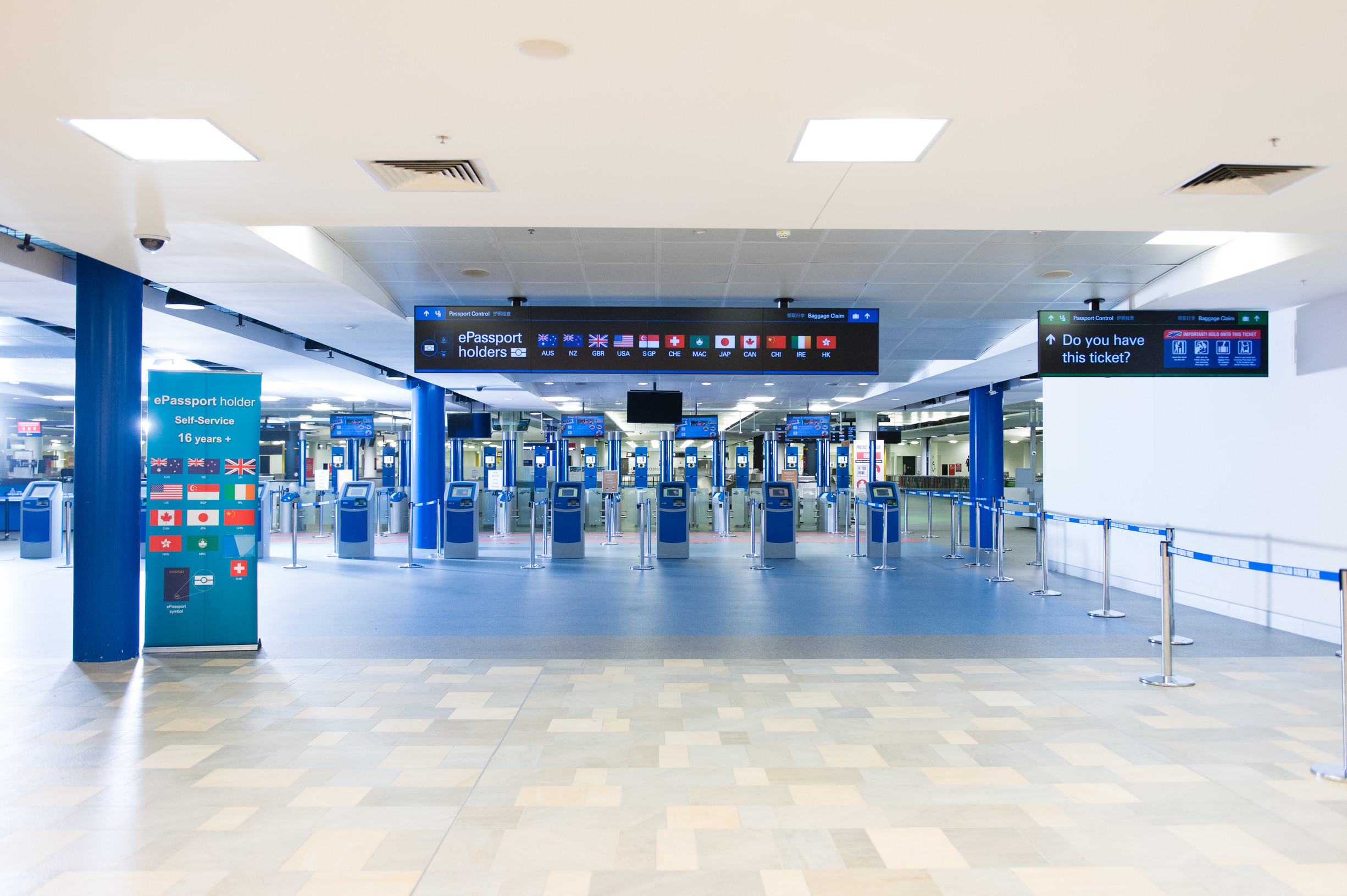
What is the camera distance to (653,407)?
10.3 meters

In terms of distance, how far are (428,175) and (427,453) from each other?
31.1 ft

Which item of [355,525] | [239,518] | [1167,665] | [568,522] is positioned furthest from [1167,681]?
[355,525]

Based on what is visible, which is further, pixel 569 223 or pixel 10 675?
pixel 10 675

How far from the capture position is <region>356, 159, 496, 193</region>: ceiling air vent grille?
3.75 m

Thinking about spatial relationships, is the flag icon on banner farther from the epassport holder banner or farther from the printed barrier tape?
the printed barrier tape

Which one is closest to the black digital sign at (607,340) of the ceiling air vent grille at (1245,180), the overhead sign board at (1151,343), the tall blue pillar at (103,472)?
the overhead sign board at (1151,343)

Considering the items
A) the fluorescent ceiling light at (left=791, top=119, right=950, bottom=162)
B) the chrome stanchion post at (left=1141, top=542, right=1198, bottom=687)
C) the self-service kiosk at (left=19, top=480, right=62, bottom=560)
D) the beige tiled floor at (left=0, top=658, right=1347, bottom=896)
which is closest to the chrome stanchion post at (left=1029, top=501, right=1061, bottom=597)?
the beige tiled floor at (left=0, top=658, right=1347, bottom=896)

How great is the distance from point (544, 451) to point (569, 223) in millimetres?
14780

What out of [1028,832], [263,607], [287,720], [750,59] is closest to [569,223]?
[750,59]

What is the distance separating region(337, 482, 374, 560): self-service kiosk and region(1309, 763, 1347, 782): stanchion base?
11.3 metres

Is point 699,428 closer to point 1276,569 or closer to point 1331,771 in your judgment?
point 1276,569

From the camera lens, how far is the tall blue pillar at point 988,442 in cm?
1436

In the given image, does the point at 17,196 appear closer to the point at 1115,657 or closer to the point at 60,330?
the point at 60,330

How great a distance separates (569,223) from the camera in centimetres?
459
